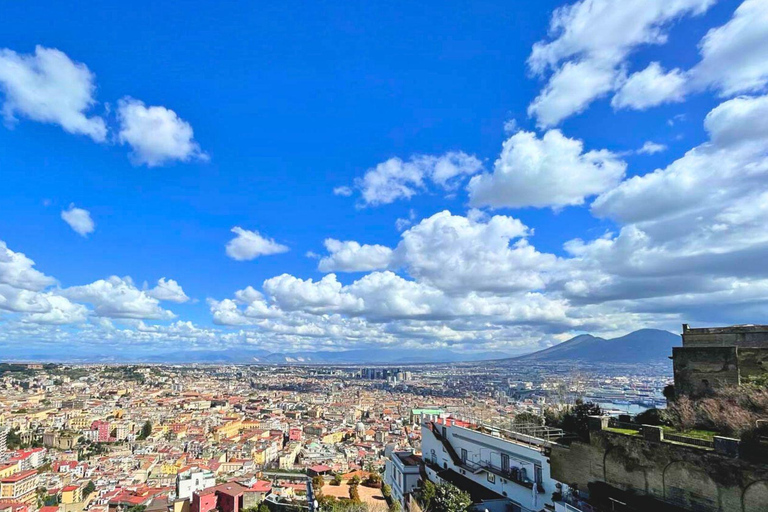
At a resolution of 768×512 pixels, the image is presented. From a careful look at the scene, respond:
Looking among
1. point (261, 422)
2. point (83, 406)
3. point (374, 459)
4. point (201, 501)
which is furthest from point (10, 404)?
point (201, 501)

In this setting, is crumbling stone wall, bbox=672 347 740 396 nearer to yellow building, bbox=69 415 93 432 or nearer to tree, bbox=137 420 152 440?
tree, bbox=137 420 152 440

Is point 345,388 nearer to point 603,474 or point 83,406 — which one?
point 83,406

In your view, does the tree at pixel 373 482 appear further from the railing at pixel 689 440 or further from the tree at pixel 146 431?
the tree at pixel 146 431

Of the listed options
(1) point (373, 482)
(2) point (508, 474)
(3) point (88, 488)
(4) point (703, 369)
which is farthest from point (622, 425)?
(3) point (88, 488)

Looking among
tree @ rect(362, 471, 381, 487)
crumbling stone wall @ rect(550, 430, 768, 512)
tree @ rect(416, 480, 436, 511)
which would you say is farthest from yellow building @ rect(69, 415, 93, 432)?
crumbling stone wall @ rect(550, 430, 768, 512)

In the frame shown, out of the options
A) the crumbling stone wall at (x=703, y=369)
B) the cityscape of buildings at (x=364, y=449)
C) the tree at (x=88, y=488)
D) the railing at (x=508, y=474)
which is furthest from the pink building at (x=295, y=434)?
the crumbling stone wall at (x=703, y=369)

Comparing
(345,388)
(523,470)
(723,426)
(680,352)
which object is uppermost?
(680,352)
